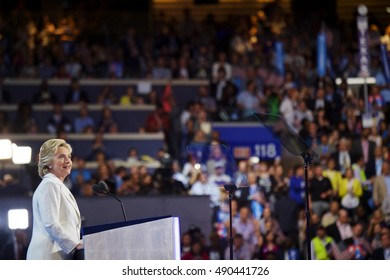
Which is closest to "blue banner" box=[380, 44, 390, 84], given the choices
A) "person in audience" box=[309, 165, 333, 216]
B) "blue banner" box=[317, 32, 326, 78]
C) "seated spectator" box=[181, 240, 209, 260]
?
"blue banner" box=[317, 32, 326, 78]

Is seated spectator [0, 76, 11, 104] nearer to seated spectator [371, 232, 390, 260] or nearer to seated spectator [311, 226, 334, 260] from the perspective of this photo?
seated spectator [311, 226, 334, 260]

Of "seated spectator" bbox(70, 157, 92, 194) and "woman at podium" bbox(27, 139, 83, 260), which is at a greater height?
"seated spectator" bbox(70, 157, 92, 194)

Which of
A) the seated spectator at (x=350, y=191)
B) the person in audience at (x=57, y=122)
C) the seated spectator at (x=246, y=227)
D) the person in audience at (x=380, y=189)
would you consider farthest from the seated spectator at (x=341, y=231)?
the person in audience at (x=57, y=122)

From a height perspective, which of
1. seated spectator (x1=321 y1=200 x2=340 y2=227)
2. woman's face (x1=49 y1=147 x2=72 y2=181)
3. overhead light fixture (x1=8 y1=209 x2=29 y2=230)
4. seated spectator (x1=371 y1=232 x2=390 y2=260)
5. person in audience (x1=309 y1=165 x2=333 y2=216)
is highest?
person in audience (x1=309 y1=165 x2=333 y2=216)

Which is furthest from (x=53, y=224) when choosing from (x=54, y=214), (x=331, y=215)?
(x=331, y=215)

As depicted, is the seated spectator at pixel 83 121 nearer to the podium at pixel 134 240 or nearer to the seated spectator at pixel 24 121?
the seated spectator at pixel 24 121

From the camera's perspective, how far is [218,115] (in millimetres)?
19281

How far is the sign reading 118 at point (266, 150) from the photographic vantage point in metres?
18.6

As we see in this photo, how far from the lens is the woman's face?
705cm

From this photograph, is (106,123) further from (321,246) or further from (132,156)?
(321,246)

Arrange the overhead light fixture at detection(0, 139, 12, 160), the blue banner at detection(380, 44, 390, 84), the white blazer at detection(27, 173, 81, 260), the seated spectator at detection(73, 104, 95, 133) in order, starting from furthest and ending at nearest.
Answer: the blue banner at detection(380, 44, 390, 84)
the seated spectator at detection(73, 104, 95, 133)
the overhead light fixture at detection(0, 139, 12, 160)
the white blazer at detection(27, 173, 81, 260)

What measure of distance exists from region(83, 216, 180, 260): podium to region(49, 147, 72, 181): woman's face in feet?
1.87

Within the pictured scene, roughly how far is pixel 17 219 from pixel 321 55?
11.4 metres
